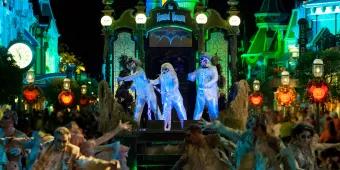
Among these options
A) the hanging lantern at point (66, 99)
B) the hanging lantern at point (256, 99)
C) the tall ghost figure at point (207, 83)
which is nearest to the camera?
the tall ghost figure at point (207, 83)

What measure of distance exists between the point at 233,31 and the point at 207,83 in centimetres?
A: 558

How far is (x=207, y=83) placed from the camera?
95.2 feet

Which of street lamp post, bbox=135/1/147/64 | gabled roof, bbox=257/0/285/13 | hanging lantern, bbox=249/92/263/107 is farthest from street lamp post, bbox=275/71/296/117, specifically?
gabled roof, bbox=257/0/285/13

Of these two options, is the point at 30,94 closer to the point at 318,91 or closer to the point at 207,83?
the point at 318,91

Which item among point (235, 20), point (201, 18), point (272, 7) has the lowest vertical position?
point (235, 20)

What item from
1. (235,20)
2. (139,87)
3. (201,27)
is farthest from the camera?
(201,27)

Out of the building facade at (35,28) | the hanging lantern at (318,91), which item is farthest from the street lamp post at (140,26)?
the building facade at (35,28)

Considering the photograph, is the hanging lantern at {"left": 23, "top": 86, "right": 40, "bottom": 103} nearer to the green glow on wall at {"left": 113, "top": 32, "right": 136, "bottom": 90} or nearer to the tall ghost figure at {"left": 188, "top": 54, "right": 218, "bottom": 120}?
the green glow on wall at {"left": 113, "top": 32, "right": 136, "bottom": 90}

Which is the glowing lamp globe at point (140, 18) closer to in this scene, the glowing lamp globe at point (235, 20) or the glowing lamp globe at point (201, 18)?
the glowing lamp globe at point (201, 18)

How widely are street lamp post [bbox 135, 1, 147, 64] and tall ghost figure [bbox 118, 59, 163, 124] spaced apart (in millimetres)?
4519

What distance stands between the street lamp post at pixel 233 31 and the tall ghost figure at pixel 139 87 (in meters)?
4.99

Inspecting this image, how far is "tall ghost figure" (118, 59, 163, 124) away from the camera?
2916 centimetres

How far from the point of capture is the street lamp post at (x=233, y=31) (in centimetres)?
3341

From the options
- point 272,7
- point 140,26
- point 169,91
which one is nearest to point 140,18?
point 140,26
